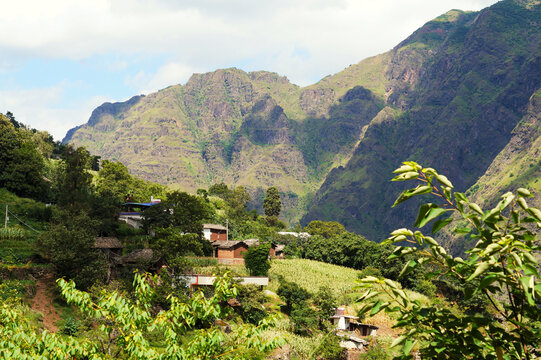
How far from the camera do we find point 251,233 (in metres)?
120

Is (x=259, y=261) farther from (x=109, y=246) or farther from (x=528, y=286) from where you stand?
(x=528, y=286)

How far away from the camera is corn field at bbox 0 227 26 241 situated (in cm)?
5753

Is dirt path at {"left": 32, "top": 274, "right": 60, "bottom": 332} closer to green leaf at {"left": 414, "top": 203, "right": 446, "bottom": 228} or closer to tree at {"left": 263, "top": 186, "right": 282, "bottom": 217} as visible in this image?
green leaf at {"left": 414, "top": 203, "right": 446, "bottom": 228}

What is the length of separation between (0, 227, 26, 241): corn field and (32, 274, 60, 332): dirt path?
9.55 m

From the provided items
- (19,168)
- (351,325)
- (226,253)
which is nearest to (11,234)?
(19,168)

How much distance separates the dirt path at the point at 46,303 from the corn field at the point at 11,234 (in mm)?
9548

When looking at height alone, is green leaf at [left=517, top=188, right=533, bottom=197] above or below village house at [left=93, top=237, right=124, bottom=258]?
above

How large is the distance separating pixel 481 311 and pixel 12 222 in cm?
6928

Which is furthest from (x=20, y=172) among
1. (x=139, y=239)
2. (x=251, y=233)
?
(x=251, y=233)

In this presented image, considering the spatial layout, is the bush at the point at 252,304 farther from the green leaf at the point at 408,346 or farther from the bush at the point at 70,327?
the green leaf at the point at 408,346

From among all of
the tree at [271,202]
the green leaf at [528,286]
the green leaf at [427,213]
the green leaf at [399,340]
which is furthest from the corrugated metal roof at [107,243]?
the tree at [271,202]

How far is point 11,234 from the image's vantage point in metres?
58.2

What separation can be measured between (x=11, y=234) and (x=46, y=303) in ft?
50.4


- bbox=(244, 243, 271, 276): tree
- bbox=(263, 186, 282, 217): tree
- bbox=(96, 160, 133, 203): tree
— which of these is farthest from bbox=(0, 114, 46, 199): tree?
bbox=(263, 186, 282, 217): tree
